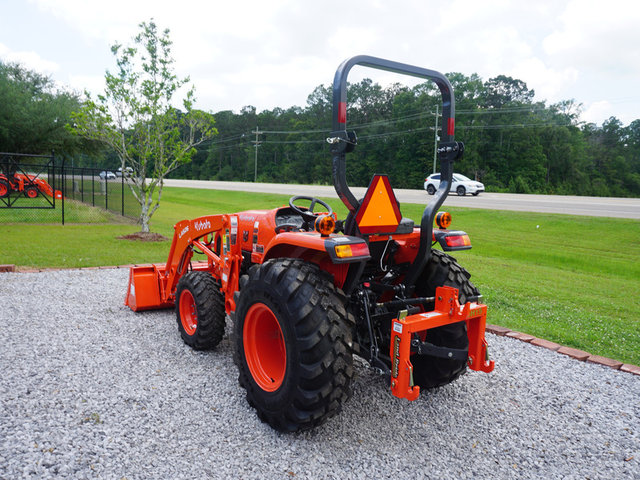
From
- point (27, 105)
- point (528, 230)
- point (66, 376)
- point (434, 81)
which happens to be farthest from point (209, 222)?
point (27, 105)

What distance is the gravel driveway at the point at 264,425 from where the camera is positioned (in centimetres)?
269

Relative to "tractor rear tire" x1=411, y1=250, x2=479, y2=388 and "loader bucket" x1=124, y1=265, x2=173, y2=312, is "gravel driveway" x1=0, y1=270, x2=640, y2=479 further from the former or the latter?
"loader bucket" x1=124, y1=265, x2=173, y2=312

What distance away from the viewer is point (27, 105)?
2364cm

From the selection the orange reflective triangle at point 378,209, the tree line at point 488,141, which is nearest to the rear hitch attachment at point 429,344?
the orange reflective triangle at point 378,209

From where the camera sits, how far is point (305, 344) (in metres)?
2.73

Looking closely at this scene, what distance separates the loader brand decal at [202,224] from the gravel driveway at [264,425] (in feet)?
3.95

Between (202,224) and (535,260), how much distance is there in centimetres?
837

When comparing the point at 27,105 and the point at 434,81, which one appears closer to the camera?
the point at 434,81

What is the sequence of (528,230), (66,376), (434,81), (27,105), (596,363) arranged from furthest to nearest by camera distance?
(27,105)
(528,230)
(596,363)
(66,376)
(434,81)

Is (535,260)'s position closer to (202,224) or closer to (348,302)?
(202,224)

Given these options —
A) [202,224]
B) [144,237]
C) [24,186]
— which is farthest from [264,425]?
[24,186]

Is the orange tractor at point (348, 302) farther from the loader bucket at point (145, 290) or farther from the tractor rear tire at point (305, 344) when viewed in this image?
the loader bucket at point (145, 290)

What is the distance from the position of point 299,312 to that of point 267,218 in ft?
5.03

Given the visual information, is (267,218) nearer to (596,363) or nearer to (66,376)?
(66,376)
